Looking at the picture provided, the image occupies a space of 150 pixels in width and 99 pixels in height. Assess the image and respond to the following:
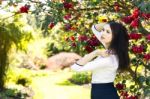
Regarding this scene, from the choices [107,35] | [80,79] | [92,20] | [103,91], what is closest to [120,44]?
[107,35]

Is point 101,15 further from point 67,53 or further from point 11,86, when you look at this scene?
point 67,53

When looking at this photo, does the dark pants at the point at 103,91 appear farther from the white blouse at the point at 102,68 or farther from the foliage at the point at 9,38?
the foliage at the point at 9,38

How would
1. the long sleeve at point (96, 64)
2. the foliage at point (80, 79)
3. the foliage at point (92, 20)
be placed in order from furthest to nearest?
the foliage at point (80, 79)
the foliage at point (92, 20)
the long sleeve at point (96, 64)

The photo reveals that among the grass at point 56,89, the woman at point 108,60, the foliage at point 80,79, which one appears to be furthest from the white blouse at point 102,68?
the foliage at point 80,79

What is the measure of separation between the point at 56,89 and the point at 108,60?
30.4 ft

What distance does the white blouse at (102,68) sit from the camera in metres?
3.88

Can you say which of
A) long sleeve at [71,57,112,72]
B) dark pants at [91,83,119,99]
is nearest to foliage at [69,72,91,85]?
dark pants at [91,83,119,99]

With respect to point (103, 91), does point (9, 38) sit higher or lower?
lower

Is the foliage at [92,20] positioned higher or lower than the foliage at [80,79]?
higher

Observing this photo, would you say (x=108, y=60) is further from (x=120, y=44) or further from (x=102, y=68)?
(x=120, y=44)

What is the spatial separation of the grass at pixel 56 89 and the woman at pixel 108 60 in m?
6.97

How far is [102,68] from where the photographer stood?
3.93 m

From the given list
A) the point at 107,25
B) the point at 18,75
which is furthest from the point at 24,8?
the point at 18,75

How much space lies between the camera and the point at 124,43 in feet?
13.2
